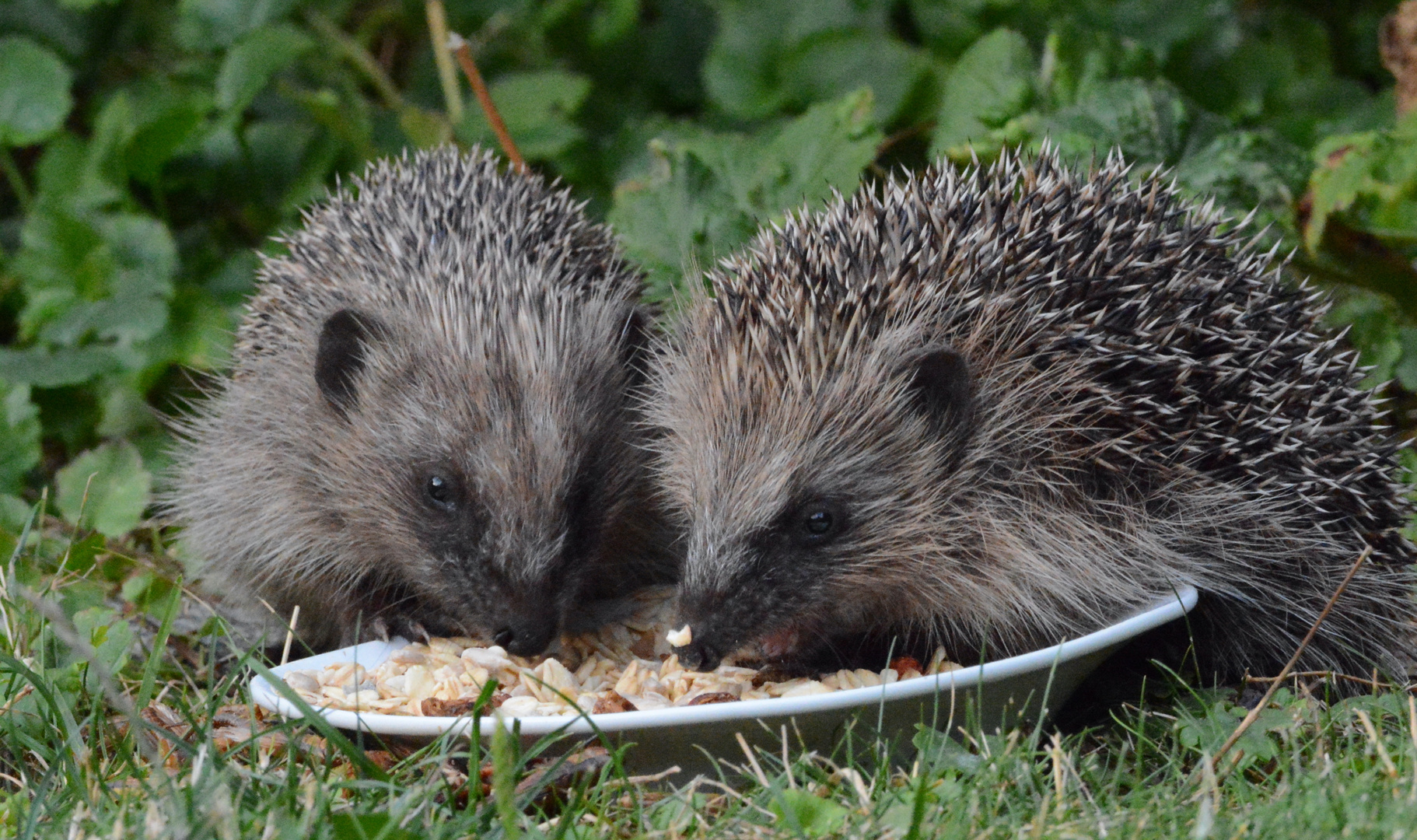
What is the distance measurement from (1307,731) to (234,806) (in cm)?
138

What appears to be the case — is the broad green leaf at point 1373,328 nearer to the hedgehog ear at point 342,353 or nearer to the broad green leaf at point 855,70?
the broad green leaf at point 855,70

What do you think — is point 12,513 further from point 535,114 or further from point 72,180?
point 535,114

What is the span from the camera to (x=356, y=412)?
2500 millimetres

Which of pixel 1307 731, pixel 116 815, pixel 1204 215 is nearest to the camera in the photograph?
pixel 116 815

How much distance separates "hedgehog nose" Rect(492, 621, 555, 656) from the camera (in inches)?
86.1

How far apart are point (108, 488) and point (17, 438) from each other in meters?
0.25

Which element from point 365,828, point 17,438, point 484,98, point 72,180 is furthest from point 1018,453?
point 72,180

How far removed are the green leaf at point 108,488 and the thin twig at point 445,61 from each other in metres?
1.24

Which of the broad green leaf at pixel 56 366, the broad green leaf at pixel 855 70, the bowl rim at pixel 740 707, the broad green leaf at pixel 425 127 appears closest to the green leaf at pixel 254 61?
the broad green leaf at pixel 425 127

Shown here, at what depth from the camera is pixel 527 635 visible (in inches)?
86.1

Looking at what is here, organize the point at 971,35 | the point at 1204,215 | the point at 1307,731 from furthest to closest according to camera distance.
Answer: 1. the point at 971,35
2. the point at 1204,215
3. the point at 1307,731

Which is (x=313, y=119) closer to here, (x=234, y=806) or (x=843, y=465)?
(x=843, y=465)

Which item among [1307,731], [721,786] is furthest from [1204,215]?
[721,786]

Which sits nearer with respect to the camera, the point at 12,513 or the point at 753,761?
the point at 753,761
